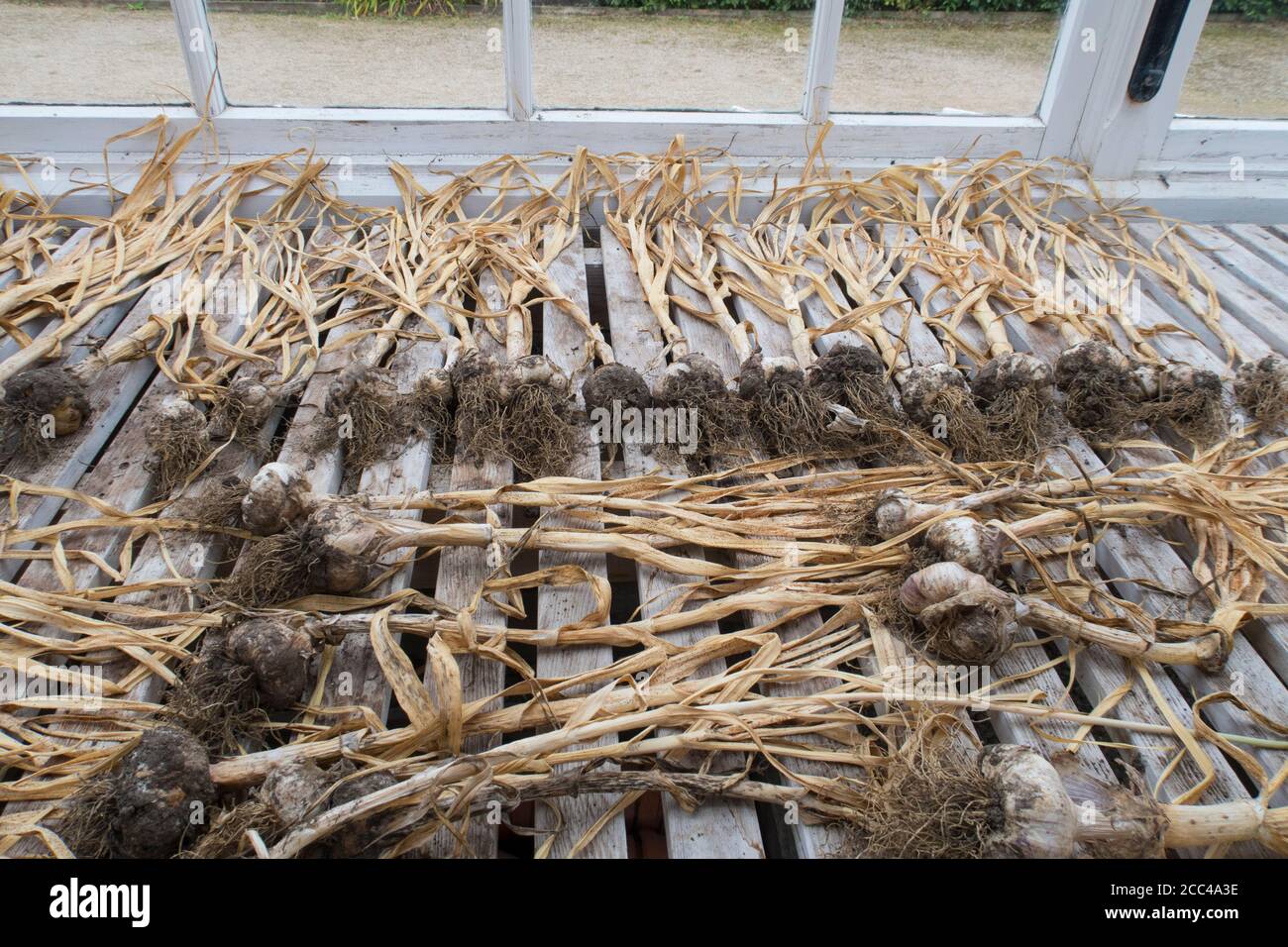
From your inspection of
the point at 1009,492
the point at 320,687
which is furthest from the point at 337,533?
the point at 1009,492

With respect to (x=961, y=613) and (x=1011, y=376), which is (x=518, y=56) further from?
(x=961, y=613)

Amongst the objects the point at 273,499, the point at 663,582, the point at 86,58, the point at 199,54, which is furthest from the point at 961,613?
the point at 86,58

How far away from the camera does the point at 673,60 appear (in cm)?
364

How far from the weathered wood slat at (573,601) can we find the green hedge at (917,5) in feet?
4.08

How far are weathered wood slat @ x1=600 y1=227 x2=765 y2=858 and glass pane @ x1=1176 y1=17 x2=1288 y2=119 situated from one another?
2.53 m

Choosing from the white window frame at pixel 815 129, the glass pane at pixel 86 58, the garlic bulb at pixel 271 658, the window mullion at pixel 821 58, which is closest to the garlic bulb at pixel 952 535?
the garlic bulb at pixel 271 658

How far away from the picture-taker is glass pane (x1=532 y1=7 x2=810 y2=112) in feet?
11.5

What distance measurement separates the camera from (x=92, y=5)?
11.1ft

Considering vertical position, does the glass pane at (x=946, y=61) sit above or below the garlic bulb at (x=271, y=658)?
above

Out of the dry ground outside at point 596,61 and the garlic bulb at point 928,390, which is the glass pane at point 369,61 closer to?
the dry ground outside at point 596,61

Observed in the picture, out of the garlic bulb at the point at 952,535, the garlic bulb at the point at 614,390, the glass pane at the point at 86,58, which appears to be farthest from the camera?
the glass pane at the point at 86,58

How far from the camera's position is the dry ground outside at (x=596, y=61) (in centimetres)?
337
